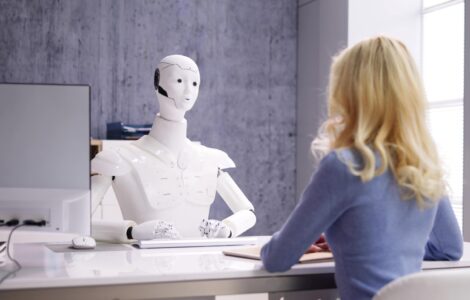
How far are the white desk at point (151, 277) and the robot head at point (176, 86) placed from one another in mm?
1126

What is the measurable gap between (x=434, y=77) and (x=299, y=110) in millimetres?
1414

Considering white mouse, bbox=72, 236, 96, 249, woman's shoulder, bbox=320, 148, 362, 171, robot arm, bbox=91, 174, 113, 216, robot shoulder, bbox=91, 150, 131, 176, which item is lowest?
white mouse, bbox=72, 236, 96, 249

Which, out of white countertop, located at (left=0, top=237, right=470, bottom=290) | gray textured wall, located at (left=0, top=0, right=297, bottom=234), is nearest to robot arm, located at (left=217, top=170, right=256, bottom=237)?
white countertop, located at (left=0, top=237, right=470, bottom=290)

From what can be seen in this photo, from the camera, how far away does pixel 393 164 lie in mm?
1734

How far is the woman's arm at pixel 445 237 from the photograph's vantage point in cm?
204

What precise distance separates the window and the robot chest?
8.03 feet

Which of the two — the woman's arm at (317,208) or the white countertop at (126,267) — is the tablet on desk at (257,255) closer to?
the white countertop at (126,267)

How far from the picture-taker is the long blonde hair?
5.66 feet

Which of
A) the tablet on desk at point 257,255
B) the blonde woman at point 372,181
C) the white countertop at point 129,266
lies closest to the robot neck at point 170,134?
the white countertop at point 129,266

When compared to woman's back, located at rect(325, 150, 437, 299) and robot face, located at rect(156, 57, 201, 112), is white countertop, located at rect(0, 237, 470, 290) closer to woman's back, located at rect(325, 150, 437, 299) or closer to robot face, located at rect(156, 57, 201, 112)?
woman's back, located at rect(325, 150, 437, 299)

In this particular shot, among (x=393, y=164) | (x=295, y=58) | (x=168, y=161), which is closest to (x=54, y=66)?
(x=295, y=58)

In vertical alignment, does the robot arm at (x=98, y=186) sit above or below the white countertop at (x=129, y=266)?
above

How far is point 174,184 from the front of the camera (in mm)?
3102

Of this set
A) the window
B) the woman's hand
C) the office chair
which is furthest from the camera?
the window
